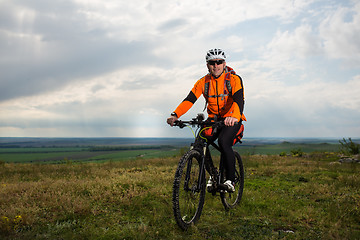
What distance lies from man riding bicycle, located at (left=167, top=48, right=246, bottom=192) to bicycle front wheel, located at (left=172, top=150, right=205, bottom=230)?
0.66 m

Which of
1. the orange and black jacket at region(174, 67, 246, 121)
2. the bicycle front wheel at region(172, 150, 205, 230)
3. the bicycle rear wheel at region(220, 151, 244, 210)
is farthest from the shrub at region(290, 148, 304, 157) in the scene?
the bicycle front wheel at region(172, 150, 205, 230)

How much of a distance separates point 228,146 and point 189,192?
132 centimetres

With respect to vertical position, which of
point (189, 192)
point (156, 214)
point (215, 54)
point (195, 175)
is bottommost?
point (156, 214)

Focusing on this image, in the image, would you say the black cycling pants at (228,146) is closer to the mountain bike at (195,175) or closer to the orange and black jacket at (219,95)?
the mountain bike at (195,175)

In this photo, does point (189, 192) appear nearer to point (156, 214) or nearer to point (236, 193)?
point (156, 214)

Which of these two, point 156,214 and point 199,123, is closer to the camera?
point 199,123

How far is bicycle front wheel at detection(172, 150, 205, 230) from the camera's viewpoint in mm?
4511

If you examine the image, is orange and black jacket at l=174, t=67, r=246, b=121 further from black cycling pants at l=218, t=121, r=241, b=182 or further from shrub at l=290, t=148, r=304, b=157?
shrub at l=290, t=148, r=304, b=157

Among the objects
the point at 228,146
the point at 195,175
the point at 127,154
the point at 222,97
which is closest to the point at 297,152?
the point at 228,146

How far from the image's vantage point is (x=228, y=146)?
18.3ft

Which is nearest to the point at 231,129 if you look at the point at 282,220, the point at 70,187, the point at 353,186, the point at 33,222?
the point at 282,220

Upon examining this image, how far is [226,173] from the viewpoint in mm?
5773

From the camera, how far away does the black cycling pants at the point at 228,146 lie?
548cm

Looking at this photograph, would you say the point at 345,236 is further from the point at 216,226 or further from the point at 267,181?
the point at 267,181
